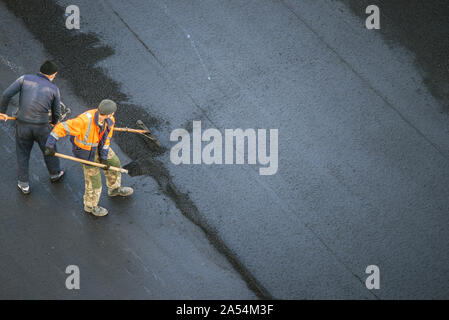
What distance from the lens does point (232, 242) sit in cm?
666

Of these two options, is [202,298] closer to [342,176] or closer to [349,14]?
[342,176]

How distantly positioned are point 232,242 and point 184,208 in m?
0.85

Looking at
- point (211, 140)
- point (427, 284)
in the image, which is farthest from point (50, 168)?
point (427, 284)

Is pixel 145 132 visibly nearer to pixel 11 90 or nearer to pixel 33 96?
pixel 33 96

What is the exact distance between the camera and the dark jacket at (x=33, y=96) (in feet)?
20.9

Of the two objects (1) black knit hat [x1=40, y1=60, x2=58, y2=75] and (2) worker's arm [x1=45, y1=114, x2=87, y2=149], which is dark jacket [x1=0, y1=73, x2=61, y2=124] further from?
(2) worker's arm [x1=45, y1=114, x2=87, y2=149]

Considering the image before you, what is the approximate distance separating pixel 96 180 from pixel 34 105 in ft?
4.09

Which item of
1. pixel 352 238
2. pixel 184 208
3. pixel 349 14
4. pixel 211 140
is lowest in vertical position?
pixel 352 238

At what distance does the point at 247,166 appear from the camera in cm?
739

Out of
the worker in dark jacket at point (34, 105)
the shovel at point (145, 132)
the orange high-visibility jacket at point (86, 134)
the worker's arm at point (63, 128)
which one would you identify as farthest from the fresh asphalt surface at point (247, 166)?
the worker's arm at point (63, 128)

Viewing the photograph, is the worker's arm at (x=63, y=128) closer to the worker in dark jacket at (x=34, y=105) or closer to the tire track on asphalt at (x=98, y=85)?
the worker in dark jacket at (x=34, y=105)

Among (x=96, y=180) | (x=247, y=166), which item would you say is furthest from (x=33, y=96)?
(x=247, y=166)

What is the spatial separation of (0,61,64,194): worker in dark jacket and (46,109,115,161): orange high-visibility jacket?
0.47 meters

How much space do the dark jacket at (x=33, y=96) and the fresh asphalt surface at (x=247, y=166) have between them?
1118mm
